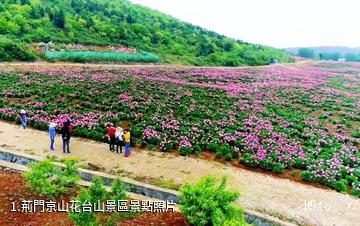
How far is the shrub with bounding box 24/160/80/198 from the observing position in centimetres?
1188

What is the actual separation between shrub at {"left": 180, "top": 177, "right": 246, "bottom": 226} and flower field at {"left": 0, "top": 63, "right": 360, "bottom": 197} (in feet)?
21.5

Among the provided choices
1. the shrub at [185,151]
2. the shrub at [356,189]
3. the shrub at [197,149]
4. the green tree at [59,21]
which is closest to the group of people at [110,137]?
the shrub at [185,151]

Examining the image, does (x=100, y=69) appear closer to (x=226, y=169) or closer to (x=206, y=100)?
(x=206, y=100)

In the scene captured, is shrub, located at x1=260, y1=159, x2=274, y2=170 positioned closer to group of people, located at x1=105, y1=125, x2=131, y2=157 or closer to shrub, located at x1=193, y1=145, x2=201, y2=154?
shrub, located at x1=193, y1=145, x2=201, y2=154

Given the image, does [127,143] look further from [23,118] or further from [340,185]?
[340,185]

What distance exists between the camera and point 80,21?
7100 centimetres

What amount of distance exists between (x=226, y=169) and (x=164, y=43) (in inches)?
2422

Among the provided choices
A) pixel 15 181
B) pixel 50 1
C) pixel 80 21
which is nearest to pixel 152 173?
pixel 15 181

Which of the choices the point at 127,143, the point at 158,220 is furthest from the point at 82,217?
the point at 127,143

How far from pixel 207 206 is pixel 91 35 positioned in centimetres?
6042

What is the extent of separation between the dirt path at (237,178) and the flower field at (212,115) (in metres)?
1.07

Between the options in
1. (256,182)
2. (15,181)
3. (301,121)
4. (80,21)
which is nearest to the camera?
(15,181)

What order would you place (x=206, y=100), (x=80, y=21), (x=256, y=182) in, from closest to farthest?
(x=256, y=182) < (x=206, y=100) < (x=80, y=21)

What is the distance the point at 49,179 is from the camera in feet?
40.5
